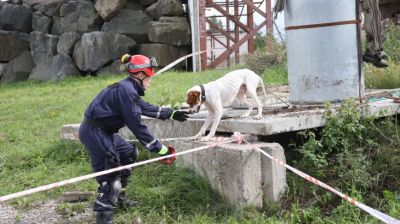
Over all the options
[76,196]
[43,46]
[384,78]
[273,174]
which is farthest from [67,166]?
[43,46]

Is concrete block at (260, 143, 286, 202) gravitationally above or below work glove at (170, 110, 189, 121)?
below

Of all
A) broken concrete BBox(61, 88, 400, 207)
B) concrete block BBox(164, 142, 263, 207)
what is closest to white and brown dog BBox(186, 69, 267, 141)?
broken concrete BBox(61, 88, 400, 207)

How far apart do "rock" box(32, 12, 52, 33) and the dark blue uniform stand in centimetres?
1405

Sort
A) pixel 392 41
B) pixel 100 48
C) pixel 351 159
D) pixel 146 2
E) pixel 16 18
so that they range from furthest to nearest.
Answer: pixel 16 18 → pixel 146 2 → pixel 100 48 → pixel 392 41 → pixel 351 159

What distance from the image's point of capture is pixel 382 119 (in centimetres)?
575

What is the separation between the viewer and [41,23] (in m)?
17.9

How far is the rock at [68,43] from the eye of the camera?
1692 cm

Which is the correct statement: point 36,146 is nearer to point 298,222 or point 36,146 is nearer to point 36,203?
point 36,203

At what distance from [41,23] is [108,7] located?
2.77 metres

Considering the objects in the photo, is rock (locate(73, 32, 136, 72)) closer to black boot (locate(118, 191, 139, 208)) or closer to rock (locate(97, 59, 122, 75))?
rock (locate(97, 59, 122, 75))

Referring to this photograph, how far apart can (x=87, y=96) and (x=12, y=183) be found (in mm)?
5172

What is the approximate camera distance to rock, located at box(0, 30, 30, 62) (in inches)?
689

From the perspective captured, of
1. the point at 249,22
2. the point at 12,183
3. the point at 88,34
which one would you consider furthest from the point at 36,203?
the point at 249,22

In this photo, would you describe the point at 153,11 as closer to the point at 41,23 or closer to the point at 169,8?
the point at 169,8
